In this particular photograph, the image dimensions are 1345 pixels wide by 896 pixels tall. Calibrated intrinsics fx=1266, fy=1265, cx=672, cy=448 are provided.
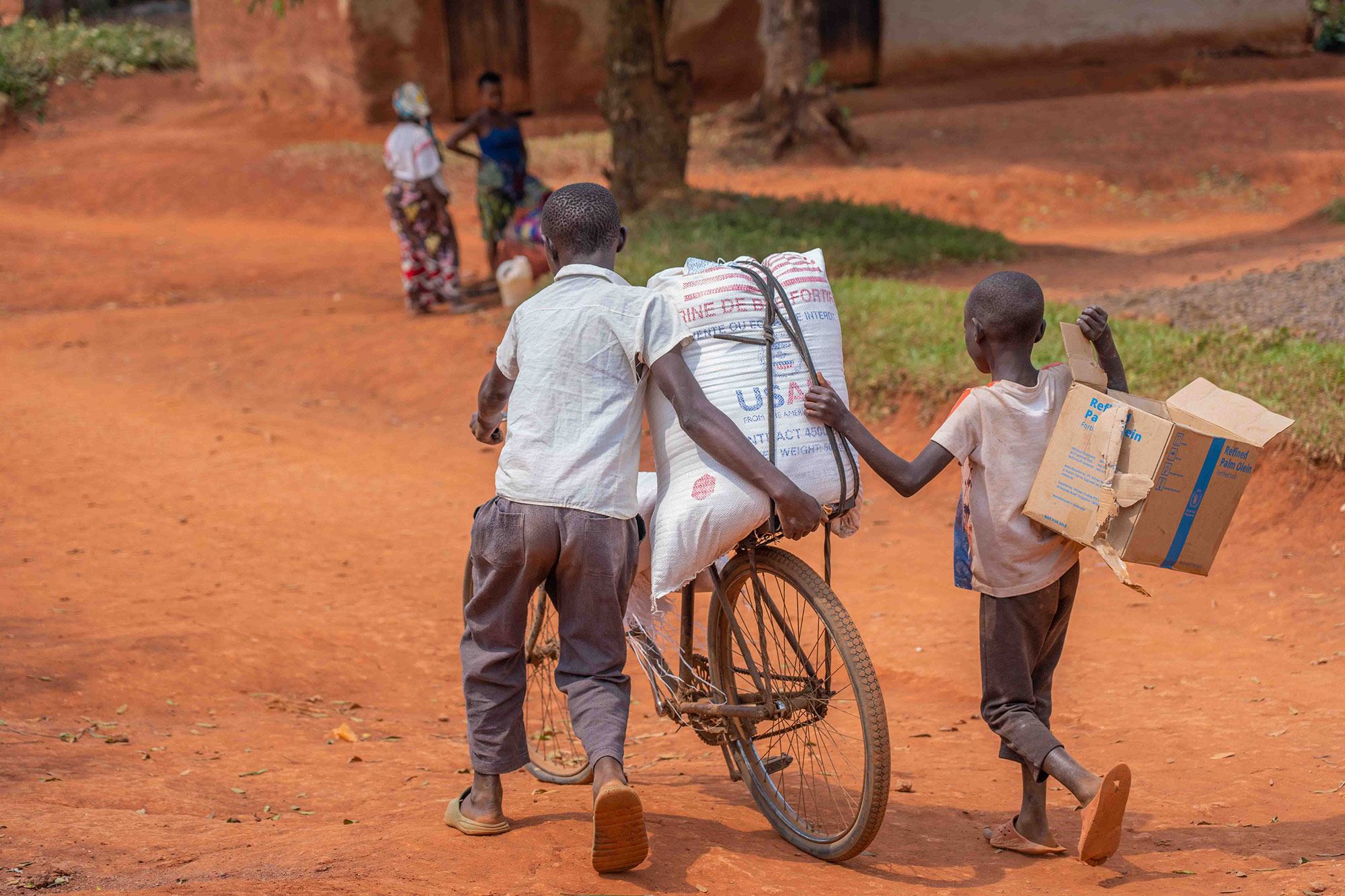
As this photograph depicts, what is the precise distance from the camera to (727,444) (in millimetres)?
3004

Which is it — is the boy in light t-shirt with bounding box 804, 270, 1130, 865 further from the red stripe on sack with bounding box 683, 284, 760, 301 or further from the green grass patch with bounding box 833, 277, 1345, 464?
the green grass patch with bounding box 833, 277, 1345, 464

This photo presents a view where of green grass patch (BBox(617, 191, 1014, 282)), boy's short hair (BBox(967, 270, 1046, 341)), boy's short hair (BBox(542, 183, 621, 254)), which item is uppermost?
boy's short hair (BBox(542, 183, 621, 254))

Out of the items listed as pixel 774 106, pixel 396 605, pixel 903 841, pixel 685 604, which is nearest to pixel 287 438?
pixel 396 605

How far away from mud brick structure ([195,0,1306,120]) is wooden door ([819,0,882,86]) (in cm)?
2

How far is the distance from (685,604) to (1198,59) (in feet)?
62.2

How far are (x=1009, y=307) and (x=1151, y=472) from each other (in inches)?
20.6

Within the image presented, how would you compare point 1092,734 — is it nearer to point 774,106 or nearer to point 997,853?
point 997,853

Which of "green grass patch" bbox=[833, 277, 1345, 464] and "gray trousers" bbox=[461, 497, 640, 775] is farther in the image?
"green grass patch" bbox=[833, 277, 1345, 464]

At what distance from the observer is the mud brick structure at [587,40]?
60.9 ft

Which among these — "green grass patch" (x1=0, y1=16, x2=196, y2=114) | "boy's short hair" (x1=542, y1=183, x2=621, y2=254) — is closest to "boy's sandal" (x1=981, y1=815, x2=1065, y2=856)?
"boy's short hair" (x1=542, y1=183, x2=621, y2=254)

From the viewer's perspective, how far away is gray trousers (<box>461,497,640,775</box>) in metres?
3.06

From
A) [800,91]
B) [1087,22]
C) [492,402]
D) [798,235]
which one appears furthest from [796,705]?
[1087,22]

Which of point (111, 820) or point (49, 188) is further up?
point (49, 188)

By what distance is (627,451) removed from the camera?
312 cm
